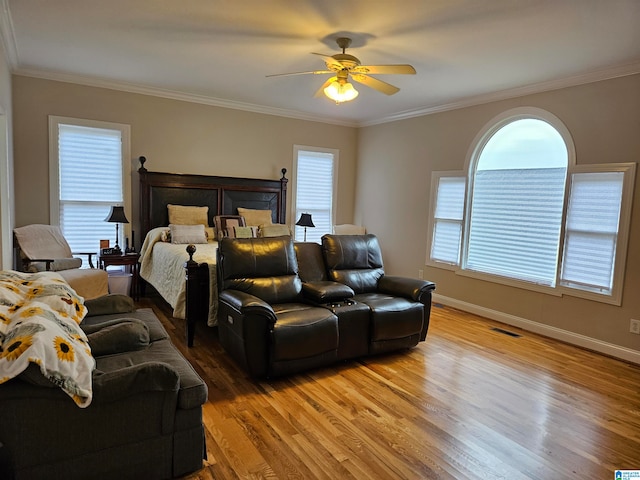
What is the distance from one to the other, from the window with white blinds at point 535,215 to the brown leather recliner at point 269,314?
8.78 feet

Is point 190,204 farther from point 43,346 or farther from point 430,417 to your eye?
point 430,417

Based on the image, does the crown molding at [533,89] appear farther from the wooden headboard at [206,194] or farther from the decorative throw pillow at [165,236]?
the decorative throw pillow at [165,236]

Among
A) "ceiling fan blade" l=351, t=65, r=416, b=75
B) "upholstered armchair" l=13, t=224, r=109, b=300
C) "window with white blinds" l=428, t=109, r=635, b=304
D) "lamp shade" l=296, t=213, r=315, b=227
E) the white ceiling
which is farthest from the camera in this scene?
"lamp shade" l=296, t=213, r=315, b=227

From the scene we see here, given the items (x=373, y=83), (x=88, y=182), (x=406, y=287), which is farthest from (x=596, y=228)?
(x=88, y=182)

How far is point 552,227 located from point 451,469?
3.24 m

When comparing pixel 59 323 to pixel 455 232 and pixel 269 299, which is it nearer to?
pixel 269 299

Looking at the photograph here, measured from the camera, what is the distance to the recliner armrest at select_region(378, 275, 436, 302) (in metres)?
3.82

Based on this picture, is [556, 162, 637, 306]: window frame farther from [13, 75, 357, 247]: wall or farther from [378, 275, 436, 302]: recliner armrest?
[13, 75, 357, 247]: wall

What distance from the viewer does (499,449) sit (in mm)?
2307

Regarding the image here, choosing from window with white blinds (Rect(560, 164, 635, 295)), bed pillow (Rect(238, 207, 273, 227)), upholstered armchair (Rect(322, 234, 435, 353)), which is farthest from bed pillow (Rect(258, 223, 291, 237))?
window with white blinds (Rect(560, 164, 635, 295))

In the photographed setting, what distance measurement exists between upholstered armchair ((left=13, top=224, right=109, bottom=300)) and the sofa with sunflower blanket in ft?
6.66

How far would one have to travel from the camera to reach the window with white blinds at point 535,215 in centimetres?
390

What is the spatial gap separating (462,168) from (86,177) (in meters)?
4.85

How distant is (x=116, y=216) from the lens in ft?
15.6
